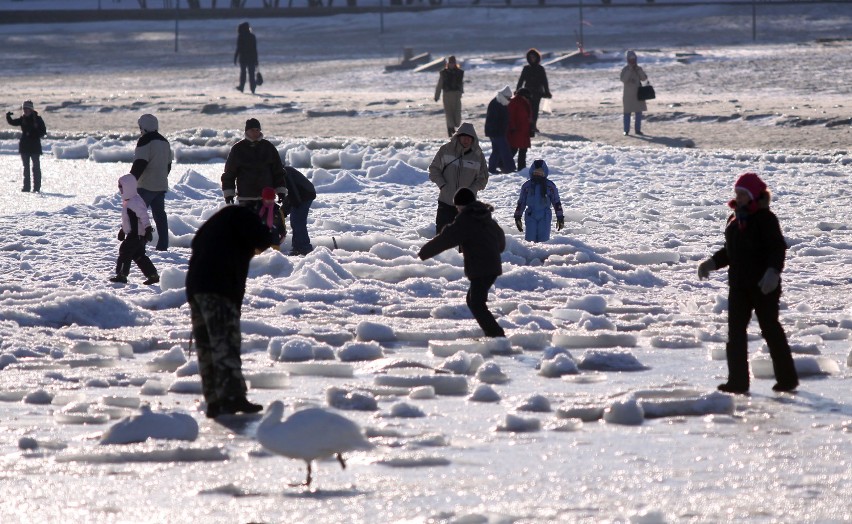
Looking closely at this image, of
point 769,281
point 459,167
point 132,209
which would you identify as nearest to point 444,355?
point 769,281

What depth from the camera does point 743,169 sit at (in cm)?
2052

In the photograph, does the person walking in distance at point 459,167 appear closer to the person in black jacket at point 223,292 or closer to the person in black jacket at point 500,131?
the person in black jacket at point 223,292

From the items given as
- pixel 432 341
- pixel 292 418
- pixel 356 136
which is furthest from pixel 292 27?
pixel 292 418

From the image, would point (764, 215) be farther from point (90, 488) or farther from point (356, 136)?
point (356, 136)

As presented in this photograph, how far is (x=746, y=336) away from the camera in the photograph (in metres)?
8.02

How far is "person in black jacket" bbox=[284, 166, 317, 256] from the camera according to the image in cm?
1255

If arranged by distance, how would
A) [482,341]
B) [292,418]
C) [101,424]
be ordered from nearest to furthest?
[292,418], [101,424], [482,341]

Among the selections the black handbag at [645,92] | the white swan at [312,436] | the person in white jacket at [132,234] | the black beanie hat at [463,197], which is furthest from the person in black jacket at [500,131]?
the white swan at [312,436]

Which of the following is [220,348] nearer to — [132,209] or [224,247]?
[224,247]

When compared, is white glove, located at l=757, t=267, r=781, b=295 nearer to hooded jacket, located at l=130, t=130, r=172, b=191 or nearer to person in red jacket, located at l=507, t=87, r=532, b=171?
hooded jacket, located at l=130, t=130, r=172, b=191

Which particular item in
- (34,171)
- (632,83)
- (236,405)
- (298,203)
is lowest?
(236,405)

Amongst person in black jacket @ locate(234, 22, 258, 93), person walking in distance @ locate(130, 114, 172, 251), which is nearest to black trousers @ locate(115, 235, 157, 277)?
person walking in distance @ locate(130, 114, 172, 251)

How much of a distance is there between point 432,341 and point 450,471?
3.37 metres

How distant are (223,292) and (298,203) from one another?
508 cm
